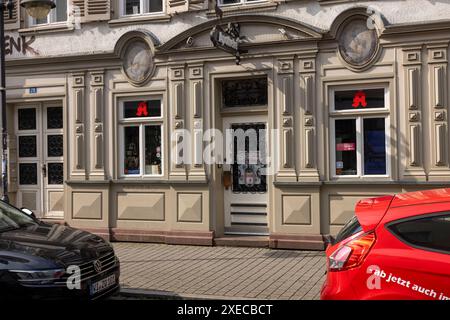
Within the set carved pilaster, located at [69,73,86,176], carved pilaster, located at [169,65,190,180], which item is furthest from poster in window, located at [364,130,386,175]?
carved pilaster, located at [69,73,86,176]

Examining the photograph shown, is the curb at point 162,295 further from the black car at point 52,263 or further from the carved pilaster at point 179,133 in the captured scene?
the carved pilaster at point 179,133

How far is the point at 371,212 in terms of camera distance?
4391mm

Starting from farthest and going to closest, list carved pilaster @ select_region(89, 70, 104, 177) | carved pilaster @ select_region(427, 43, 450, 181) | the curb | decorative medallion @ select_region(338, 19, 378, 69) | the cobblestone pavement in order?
carved pilaster @ select_region(89, 70, 104, 177) < decorative medallion @ select_region(338, 19, 378, 69) < carved pilaster @ select_region(427, 43, 450, 181) < the cobblestone pavement < the curb

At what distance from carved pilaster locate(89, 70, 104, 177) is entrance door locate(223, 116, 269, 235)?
101 inches

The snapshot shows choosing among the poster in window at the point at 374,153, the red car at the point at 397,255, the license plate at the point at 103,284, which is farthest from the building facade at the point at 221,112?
the red car at the point at 397,255

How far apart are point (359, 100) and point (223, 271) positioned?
3913mm

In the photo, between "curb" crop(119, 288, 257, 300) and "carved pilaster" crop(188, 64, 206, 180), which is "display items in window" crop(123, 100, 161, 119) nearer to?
"carved pilaster" crop(188, 64, 206, 180)

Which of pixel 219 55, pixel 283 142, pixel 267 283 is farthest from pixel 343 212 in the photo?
pixel 219 55

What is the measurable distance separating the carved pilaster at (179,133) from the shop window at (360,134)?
9.26 ft

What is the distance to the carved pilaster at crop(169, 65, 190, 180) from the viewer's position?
10.3 m

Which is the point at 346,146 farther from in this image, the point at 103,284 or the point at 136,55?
the point at 103,284

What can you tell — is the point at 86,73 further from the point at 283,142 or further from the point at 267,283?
the point at 267,283

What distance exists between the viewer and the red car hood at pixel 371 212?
4238mm
